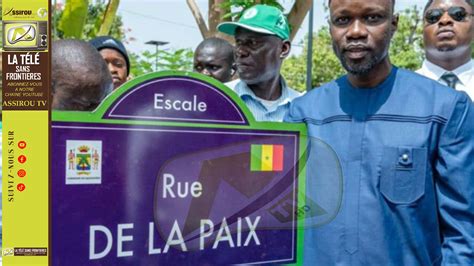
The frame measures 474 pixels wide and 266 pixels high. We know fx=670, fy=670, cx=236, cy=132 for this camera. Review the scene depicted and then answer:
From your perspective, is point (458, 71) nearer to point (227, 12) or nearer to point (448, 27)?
point (448, 27)

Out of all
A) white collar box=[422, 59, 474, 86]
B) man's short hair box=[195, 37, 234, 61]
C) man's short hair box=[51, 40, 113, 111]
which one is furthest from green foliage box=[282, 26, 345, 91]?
Answer: man's short hair box=[51, 40, 113, 111]

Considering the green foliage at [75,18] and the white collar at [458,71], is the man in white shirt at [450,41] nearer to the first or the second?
the white collar at [458,71]

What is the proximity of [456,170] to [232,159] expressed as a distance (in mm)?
559

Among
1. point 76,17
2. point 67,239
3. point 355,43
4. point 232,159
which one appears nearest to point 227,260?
point 232,159

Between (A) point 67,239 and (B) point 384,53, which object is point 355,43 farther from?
(A) point 67,239

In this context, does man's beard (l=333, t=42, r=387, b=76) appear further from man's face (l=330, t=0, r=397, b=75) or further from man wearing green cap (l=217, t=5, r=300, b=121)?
man wearing green cap (l=217, t=5, r=300, b=121)

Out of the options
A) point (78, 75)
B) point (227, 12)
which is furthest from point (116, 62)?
point (227, 12)

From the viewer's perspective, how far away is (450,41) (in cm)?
308

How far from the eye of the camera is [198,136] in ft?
4.99

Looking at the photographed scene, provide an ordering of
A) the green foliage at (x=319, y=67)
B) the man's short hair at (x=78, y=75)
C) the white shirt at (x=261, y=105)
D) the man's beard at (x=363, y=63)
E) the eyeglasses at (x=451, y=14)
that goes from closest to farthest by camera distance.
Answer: the man's short hair at (x=78, y=75) < the man's beard at (x=363, y=63) < the white shirt at (x=261, y=105) < the eyeglasses at (x=451, y=14) < the green foliage at (x=319, y=67)

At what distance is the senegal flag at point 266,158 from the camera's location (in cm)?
160
